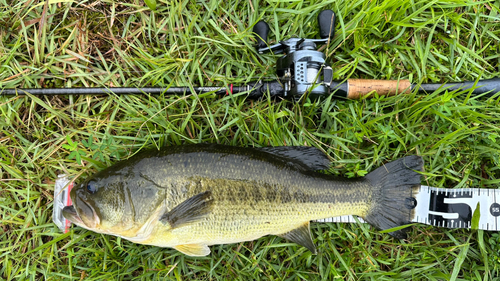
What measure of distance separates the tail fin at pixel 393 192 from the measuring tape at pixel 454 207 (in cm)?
19

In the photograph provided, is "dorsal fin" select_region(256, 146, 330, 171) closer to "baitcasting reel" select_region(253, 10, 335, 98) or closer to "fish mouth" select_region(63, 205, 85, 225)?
"baitcasting reel" select_region(253, 10, 335, 98)

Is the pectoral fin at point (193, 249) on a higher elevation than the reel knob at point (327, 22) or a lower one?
lower

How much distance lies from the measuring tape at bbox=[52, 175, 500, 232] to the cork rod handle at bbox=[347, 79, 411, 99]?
106 centimetres

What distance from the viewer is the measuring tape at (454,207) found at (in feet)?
9.91

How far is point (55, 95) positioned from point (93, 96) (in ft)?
1.28

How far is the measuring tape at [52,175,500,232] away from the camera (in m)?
3.02

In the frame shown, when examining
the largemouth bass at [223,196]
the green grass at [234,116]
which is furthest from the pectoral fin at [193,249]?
the green grass at [234,116]

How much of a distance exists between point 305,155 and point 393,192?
0.97 metres

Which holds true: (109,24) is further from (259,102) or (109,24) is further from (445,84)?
(445,84)

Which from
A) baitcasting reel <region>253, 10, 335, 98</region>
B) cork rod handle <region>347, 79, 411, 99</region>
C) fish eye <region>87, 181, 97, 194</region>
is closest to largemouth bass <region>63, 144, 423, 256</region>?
fish eye <region>87, 181, 97, 194</region>

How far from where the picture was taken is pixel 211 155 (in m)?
2.67

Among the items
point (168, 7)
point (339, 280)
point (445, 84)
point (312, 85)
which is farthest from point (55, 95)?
point (445, 84)

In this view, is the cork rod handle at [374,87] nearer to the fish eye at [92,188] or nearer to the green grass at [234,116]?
the green grass at [234,116]

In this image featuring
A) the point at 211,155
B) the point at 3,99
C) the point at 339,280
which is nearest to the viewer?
the point at 211,155
